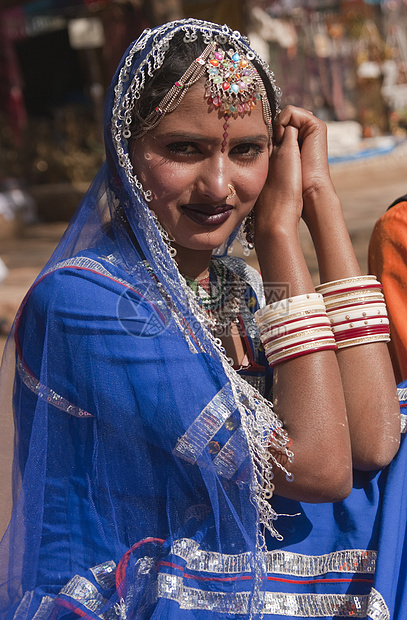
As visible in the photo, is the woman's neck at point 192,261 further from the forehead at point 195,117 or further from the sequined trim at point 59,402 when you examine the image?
the sequined trim at point 59,402

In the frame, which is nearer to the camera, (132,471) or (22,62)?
(132,471)

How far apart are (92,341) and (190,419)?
285 mm

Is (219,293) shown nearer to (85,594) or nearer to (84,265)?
(84,265)

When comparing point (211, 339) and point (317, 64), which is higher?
point (211, 339)

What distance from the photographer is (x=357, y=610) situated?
4.66 feet

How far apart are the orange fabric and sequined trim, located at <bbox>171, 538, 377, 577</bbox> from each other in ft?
2.34

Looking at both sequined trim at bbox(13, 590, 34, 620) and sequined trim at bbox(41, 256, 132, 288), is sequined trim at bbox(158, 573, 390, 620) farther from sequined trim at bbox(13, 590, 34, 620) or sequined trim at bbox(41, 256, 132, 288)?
sequined trim at bbox(41, 256, 132, 288)

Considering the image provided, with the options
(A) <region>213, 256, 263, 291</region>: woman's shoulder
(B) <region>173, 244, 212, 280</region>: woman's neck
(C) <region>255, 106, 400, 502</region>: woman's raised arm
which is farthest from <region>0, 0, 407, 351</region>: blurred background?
(C) <region>255, 106, 400, 502</region>: woman's raised arm

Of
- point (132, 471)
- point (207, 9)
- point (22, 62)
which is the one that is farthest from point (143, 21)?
point (132, 471)

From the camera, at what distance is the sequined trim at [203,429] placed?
144 centimetres

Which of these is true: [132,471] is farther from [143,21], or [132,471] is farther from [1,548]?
[143,21]

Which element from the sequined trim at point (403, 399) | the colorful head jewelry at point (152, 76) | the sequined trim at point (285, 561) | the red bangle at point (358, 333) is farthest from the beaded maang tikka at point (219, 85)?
the sequined trim at point (285, 561)

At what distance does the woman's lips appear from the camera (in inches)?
65.5

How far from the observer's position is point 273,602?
1.46 meters
